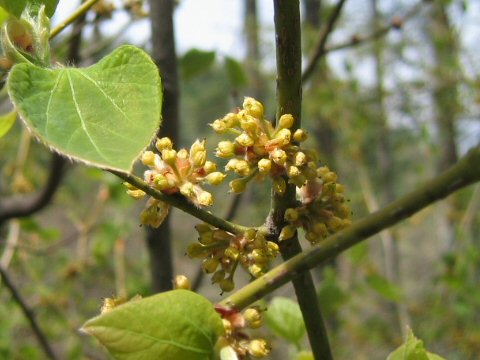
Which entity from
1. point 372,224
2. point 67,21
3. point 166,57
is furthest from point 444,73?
point 372,224

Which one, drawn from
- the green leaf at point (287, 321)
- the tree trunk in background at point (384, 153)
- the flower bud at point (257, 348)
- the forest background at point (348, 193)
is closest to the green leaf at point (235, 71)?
the forest background at point (348, 193)

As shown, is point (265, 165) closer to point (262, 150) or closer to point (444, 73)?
point (262, 150)

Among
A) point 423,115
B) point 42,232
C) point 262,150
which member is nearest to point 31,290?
point 42,232

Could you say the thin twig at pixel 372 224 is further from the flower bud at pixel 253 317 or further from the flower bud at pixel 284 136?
the flower bud at pixel 284 136

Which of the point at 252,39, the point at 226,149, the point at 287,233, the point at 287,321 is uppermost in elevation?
the point at 252,39

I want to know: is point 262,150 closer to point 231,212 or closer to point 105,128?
point 105,128

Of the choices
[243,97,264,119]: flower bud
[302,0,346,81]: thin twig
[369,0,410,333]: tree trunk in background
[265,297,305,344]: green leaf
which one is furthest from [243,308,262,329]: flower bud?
[369,0,410,333]: tree trunk in background

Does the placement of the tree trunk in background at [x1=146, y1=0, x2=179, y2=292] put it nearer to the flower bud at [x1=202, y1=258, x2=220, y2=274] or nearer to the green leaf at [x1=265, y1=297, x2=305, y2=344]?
the green leaf at [x1=265, y1=297, x2=305, y2=344]
